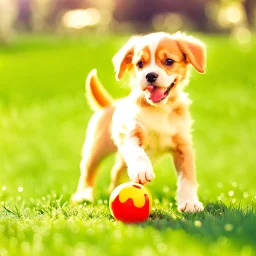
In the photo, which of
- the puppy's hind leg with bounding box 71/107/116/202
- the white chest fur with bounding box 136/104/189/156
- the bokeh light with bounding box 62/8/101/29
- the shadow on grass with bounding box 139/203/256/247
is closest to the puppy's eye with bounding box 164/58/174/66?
the white chest fur with bounding box 136/104/189/156

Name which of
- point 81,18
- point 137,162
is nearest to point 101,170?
point 137,162

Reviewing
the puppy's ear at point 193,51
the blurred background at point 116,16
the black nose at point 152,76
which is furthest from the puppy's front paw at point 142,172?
the blurred background at point 116,16

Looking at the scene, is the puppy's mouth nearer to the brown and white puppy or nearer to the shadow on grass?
the brown and white puppy

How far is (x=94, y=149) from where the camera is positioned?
193 inches

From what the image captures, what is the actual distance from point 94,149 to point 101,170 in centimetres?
208

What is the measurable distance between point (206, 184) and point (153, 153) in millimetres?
2209

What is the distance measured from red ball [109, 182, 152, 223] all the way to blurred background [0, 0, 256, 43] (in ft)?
91.1

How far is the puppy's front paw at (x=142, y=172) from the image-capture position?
3660 millimetres

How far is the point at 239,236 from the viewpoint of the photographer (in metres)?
2.93

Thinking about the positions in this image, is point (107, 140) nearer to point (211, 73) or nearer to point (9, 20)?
point (211, 73)

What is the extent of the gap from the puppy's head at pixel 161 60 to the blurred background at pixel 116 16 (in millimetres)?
27055

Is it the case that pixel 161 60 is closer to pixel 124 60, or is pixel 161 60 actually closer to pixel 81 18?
pixel 124 60

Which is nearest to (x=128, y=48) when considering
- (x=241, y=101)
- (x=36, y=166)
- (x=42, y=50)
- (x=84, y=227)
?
(x=84, y=227)

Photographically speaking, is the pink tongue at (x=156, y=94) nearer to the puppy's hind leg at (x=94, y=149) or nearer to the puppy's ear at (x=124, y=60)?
the puppy's ear at (x=124, y=60)
